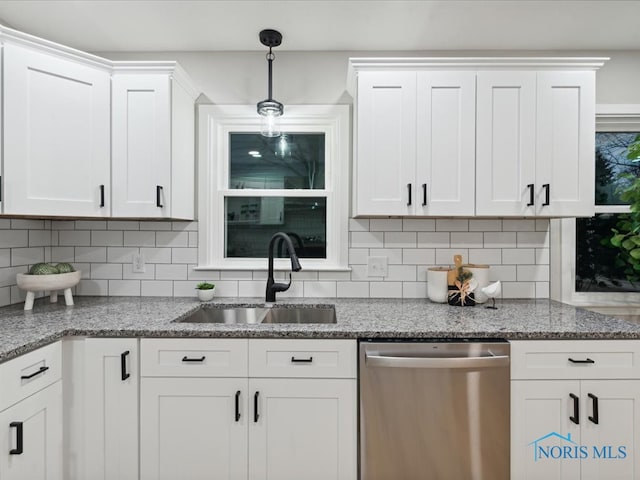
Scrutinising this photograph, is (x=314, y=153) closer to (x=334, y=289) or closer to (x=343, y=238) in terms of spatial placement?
(x=343, y=238)

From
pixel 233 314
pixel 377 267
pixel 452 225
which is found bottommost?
pixel 233 314

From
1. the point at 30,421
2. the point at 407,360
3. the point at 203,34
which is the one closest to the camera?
the point at 30,421

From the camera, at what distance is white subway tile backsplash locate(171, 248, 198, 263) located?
2.32 m

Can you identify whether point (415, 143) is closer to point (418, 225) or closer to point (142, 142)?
point (418, 225)

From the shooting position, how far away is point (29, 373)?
4.46 feet

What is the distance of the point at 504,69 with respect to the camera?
193cm

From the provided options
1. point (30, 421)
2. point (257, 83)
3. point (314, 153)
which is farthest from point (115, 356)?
point (257, 83)

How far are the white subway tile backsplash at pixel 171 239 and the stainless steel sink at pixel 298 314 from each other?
2.39 feet

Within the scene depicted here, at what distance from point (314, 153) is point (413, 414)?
1.60m

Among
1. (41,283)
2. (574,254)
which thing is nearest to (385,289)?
(574,254)

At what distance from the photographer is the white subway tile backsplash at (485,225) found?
2.28 m

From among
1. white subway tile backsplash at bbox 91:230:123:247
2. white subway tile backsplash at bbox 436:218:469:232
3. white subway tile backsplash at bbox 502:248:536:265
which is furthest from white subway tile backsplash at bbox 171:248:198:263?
white subway tile backsplash at bbox 502:248:536:265

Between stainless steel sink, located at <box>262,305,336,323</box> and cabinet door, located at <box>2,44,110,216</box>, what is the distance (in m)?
1.06

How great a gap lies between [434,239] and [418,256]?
0.15 meters
